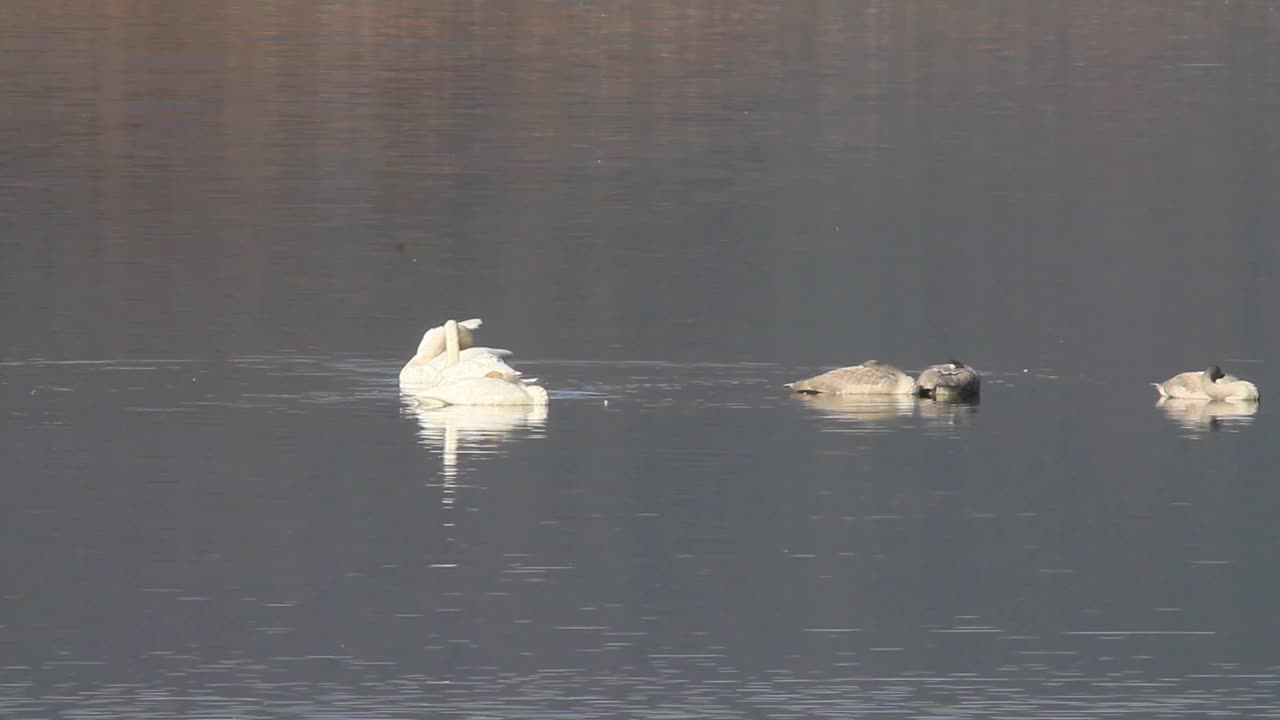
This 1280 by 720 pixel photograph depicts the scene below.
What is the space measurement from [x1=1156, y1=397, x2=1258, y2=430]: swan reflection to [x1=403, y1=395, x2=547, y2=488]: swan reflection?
469 cm

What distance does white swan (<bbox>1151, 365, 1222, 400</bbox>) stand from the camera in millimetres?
23594

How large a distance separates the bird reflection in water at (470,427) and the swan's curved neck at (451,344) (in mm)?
456

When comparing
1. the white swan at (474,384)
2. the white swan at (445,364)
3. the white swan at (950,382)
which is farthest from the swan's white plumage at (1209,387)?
the white swan at (445,364)

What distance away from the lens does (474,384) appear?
2369 cm

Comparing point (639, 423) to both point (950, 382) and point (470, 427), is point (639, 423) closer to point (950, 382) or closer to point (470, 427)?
point (470, 427)

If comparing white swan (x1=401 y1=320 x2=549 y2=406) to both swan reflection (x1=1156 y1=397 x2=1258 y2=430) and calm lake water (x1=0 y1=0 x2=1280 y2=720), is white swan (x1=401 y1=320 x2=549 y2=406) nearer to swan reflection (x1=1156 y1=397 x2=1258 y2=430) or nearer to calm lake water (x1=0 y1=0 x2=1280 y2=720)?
calm lake water (x1=0 y1=0 x2=1280 y2=720)

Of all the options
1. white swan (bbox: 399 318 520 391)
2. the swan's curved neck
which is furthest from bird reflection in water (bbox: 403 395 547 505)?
the swan's curved neck

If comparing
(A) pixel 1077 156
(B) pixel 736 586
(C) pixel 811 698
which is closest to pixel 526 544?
(B) pixel 736 586

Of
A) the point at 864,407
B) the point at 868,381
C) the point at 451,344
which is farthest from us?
the point at 451,344

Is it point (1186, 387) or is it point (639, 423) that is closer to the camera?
point (639, 423)

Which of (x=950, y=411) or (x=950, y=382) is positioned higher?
(x=950, y=382)

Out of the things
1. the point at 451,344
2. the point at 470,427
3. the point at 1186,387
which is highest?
the point at 451,344

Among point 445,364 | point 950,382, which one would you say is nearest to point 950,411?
point 950,382

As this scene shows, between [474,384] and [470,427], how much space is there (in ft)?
3.19
